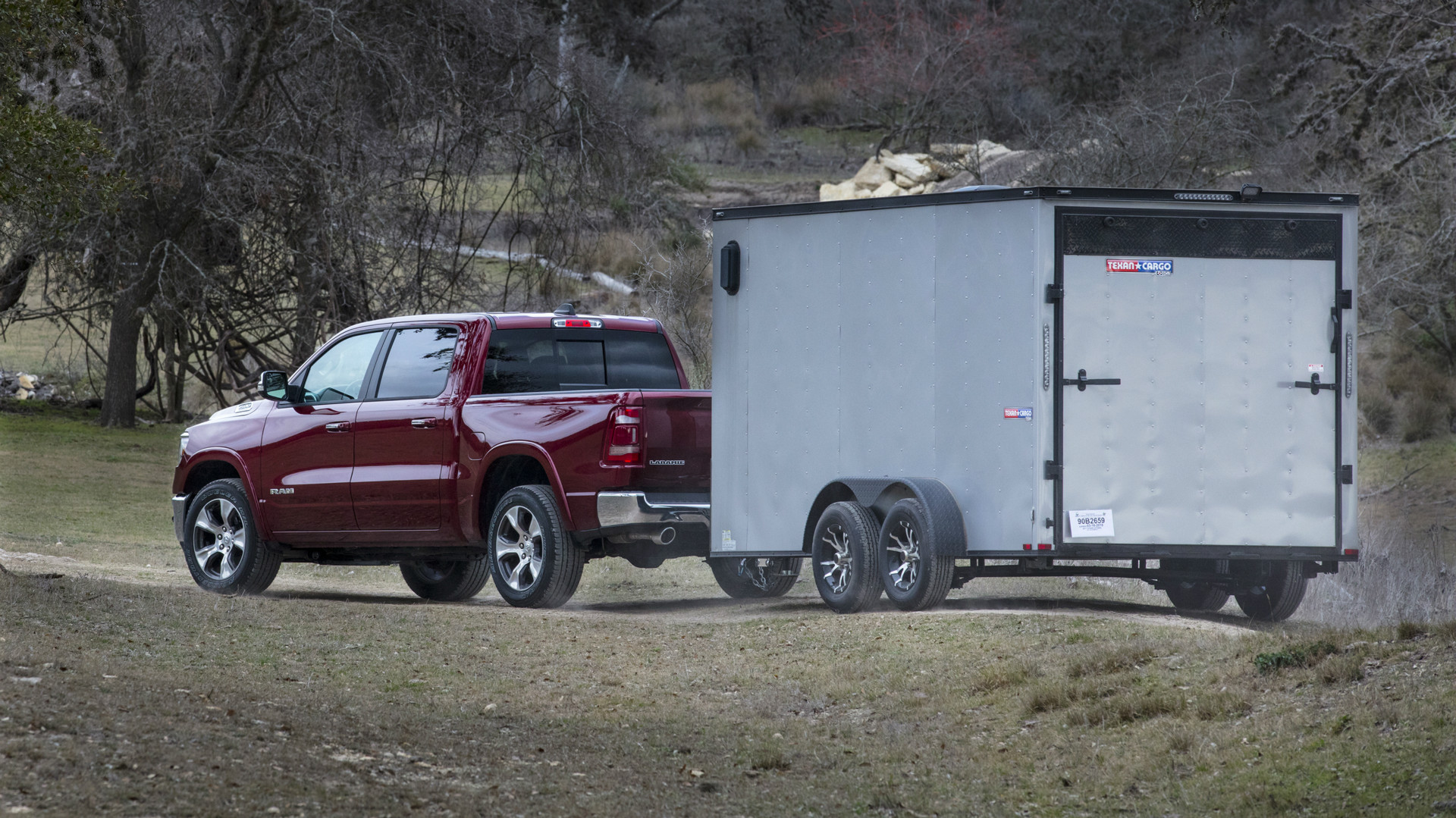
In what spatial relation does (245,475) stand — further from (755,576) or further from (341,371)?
(755,576)

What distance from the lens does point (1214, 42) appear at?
145 feet

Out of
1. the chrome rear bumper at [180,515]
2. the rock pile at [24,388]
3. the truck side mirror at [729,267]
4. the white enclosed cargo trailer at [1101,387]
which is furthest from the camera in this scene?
the rock pile at [24,388]

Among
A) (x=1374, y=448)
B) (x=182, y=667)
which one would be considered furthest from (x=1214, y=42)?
(x=182, y=667)

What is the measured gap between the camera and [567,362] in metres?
12.3

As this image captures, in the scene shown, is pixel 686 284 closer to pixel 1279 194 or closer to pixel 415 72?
pixel 415 72

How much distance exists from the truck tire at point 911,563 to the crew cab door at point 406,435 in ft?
10.8

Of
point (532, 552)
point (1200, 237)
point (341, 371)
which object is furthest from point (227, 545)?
point (1200, 237)

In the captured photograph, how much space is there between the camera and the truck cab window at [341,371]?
12.9 meters

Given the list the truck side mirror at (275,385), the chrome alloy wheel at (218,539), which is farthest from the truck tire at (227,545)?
the truck side mirror at (275,385)

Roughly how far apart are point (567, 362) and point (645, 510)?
4.61 ft

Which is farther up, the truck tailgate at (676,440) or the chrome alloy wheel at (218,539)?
the truck tailgate at (676,440)

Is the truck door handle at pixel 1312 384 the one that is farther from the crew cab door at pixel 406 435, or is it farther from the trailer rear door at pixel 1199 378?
the crew cab door at pixel 406 435

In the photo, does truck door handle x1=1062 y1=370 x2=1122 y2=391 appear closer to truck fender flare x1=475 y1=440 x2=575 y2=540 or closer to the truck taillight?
the truck taillight

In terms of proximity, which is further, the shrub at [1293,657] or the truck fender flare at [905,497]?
the truck fender flare at [905,497]
